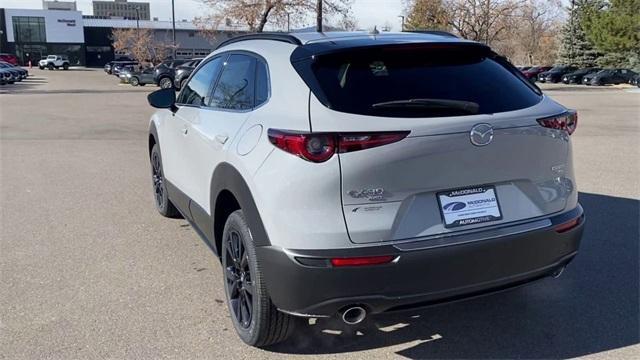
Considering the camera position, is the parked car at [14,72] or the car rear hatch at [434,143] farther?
the parked car at [14,72]

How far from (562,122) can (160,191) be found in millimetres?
4111

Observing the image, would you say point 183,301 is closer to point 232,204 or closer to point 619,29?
point 232,204

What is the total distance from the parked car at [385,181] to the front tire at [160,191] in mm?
2429

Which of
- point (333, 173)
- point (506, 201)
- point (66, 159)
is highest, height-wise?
point (333, 173)

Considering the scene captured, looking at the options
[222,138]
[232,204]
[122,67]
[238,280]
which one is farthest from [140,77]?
[238,280]

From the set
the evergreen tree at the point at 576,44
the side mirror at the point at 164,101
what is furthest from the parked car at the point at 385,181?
the evergreen tree at the point at 576,44

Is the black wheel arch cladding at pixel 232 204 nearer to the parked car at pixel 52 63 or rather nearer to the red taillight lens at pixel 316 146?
the red taillight lens at pixel 316 146

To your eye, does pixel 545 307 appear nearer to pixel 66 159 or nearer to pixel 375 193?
pixel 375 193

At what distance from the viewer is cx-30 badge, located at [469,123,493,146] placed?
9.13 feet

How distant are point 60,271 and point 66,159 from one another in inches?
213

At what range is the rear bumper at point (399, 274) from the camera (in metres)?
2.67

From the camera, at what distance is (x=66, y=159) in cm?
937

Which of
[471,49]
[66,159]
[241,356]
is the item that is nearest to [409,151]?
[471,49]

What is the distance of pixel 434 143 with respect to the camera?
2.71 metres
